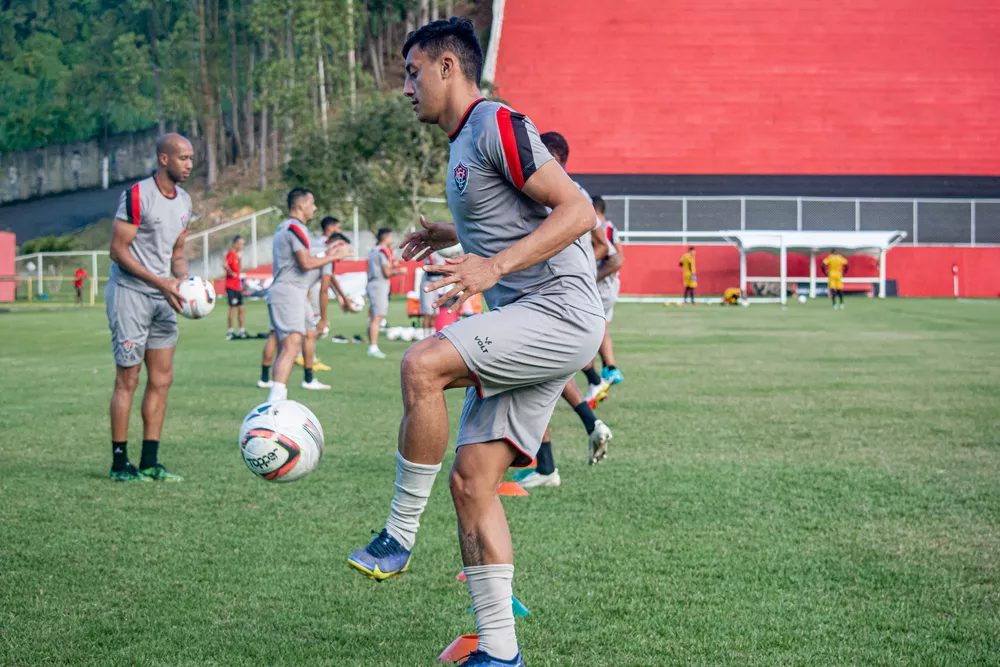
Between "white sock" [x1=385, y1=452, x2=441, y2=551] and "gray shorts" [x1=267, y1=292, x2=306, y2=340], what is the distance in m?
7.94

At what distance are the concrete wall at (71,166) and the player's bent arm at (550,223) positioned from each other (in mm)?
73460

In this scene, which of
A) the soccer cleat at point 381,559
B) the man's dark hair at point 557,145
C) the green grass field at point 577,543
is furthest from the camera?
the man's dark hair at point 557,145

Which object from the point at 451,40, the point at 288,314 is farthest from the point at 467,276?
the point at 288,314

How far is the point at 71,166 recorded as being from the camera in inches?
2945

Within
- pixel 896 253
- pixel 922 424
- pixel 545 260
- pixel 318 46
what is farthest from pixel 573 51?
pixel 545 260

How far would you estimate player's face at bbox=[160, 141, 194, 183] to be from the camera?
7820 millimetres

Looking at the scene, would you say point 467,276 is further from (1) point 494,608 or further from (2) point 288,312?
(2) point 288,312

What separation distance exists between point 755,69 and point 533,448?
1918 inches

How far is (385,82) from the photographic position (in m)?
73.6

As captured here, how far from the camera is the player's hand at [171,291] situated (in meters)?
7.70

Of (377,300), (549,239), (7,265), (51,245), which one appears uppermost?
(51,245)

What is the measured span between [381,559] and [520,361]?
87 centimetres

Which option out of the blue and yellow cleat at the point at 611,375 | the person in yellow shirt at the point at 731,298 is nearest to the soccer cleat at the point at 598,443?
the blue and yellow cleat at the point at 611,375

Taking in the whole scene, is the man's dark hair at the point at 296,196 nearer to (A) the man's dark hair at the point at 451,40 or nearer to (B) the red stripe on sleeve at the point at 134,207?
(B) the red stripe on sleeve at the point at 134,207
